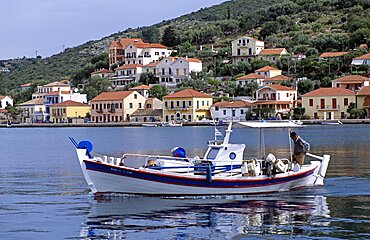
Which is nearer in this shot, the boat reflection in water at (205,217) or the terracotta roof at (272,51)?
the boat reflection in water at (205,217)

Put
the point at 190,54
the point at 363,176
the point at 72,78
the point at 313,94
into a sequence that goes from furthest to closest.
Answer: the point at 72,78, the point at 190,54, the point at 313,94, the point at 363,176

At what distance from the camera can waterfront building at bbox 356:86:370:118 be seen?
95250 mm

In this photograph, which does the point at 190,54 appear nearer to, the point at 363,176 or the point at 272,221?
the point at 363,176

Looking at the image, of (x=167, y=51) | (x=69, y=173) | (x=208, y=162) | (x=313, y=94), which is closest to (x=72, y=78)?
(x=167, y=51)

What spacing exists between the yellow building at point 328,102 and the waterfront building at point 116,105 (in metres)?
28.1

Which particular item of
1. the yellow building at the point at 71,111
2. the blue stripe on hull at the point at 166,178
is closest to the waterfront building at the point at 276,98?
the yellow building at the point at 71,111

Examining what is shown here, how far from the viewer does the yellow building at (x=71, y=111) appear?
12357 cm

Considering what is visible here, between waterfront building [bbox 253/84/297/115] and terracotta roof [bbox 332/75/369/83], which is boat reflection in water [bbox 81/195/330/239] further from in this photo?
terracotta roof [bbox 332/75/369/83]

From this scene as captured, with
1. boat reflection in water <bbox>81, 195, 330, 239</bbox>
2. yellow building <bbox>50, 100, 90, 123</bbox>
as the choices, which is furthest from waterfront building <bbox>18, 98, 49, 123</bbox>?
boat reflection in water <bbox>81, 195, 330, 239</bbox>

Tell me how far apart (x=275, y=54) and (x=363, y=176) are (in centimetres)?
9475

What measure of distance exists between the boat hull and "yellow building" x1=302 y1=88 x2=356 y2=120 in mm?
74026

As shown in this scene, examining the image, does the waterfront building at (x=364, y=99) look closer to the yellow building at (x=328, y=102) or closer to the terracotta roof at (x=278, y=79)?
the yellow building at (x=328, y=102)

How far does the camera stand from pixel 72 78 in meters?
156

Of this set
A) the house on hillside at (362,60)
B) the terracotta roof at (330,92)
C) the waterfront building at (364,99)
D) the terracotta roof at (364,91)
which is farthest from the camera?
the house on hillside at (362,60)
